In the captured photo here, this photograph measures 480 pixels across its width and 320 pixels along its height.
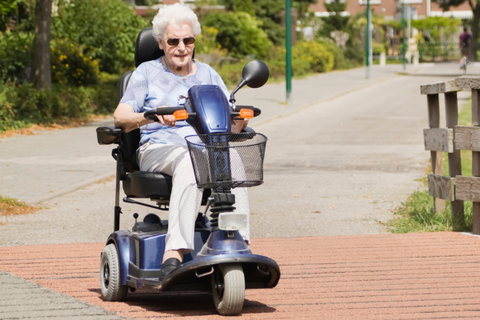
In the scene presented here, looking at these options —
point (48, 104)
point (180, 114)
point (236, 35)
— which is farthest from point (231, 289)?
point (236, 35)

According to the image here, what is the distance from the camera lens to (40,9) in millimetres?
16875

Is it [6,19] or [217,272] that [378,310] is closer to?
[217,272]

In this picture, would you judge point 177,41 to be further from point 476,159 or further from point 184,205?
point 476,159

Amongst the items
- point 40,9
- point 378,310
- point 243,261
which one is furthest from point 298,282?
point 40,9

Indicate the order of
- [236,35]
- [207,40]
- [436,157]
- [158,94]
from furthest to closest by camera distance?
[236,35] → [207,40] → [436,157] → [158,94]

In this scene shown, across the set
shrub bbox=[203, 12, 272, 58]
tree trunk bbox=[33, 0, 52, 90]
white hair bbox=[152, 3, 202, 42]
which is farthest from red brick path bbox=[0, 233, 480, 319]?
shrub bbox=[203, 12, 272, 58]

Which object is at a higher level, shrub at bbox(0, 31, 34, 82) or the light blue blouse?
shrub at bbox(0, 31, 34, 82)

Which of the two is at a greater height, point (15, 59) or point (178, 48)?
point (15, 59)

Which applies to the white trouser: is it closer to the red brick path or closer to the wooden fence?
the red brick path

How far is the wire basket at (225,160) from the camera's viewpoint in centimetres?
392

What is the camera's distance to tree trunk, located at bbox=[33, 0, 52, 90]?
1691 cm

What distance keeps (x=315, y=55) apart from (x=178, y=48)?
35.1m

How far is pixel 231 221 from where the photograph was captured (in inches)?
154

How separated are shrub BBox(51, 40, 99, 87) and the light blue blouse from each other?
49.2 feet
